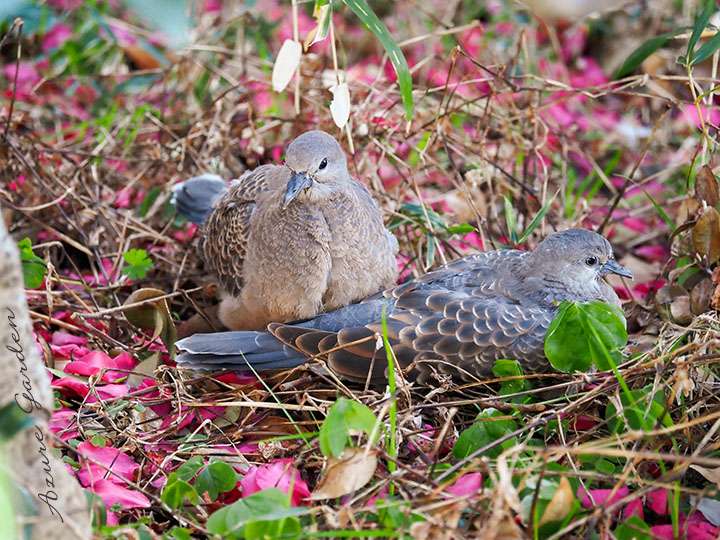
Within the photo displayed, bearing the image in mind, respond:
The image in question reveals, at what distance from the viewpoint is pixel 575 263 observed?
279 cm

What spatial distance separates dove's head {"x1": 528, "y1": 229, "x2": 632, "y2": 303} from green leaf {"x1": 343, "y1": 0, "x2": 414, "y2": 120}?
686mm

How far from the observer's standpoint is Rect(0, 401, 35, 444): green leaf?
1.42m

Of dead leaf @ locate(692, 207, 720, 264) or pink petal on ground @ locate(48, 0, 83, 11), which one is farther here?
pink petal on ground @ locate(48, 0, 83, 11)

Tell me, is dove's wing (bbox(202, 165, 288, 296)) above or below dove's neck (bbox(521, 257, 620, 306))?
above

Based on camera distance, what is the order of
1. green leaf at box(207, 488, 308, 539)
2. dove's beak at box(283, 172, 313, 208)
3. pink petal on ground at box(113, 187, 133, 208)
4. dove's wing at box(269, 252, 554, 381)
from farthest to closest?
pink petal on ground at box(113, 187, 133, 208) → dove's beak at box(283, 172, 313, 208) → dove's wing at box(269, 252, 554, 381) → green leaf at box(207, 488, 308, 539)

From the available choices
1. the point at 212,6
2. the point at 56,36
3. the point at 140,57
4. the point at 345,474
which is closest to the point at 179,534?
A: the point at 345,474

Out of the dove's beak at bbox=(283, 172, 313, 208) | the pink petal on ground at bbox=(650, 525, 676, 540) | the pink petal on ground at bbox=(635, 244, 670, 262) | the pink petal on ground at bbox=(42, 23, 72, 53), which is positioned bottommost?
the pink petal on ground at bbox=(635, 244, 670, 262)

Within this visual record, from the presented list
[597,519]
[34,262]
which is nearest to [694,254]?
[597,519]

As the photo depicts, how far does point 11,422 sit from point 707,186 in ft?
7.21

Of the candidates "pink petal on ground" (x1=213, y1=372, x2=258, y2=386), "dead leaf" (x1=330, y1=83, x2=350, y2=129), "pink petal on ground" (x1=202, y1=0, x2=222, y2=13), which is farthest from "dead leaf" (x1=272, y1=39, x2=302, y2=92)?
"pink petal on ground" (x1=202, y1=0, x2=222, y2=13)

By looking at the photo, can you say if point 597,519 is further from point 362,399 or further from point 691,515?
point 362,399

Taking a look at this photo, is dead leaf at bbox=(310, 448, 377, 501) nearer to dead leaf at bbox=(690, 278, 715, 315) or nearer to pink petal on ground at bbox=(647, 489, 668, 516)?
pink petal on ground at bbox=(647, 489, 668, 516)

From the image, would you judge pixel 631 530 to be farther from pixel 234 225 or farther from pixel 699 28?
pixel 234 225

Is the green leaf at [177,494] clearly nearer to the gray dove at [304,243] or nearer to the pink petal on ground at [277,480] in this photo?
the pink petal on ground at [277,480]
